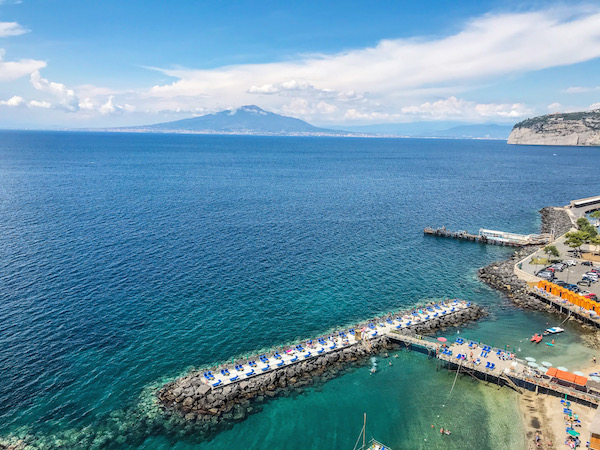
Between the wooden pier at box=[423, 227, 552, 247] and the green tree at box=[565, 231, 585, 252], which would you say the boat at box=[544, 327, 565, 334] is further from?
the wooden pier at box=[423, 227, 552, 247]

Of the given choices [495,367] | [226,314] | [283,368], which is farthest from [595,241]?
[226,314]

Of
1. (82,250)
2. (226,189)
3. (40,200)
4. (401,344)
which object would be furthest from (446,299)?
(40,200)

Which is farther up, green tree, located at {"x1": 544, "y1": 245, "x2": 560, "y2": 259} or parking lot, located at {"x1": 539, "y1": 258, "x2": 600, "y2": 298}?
green tree, located at {"x1": 544, "y1": 245, "x2": 560, "y2": 259}

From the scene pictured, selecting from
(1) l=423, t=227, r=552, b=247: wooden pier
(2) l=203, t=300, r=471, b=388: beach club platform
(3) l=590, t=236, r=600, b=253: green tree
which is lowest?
(2) l=203, t=300, r=471, b=388: beach club platform

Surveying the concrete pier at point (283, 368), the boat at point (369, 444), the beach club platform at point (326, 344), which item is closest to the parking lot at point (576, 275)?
the beach club platform at point (326, 344)

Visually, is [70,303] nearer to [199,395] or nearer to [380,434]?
[199,395]

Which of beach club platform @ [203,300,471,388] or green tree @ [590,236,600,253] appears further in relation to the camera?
green tree @ [590,236,600,253]

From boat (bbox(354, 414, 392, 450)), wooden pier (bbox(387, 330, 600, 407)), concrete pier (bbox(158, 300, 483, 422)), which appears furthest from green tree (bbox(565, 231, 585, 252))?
boat (bbox(354, 414, 392, 450))
